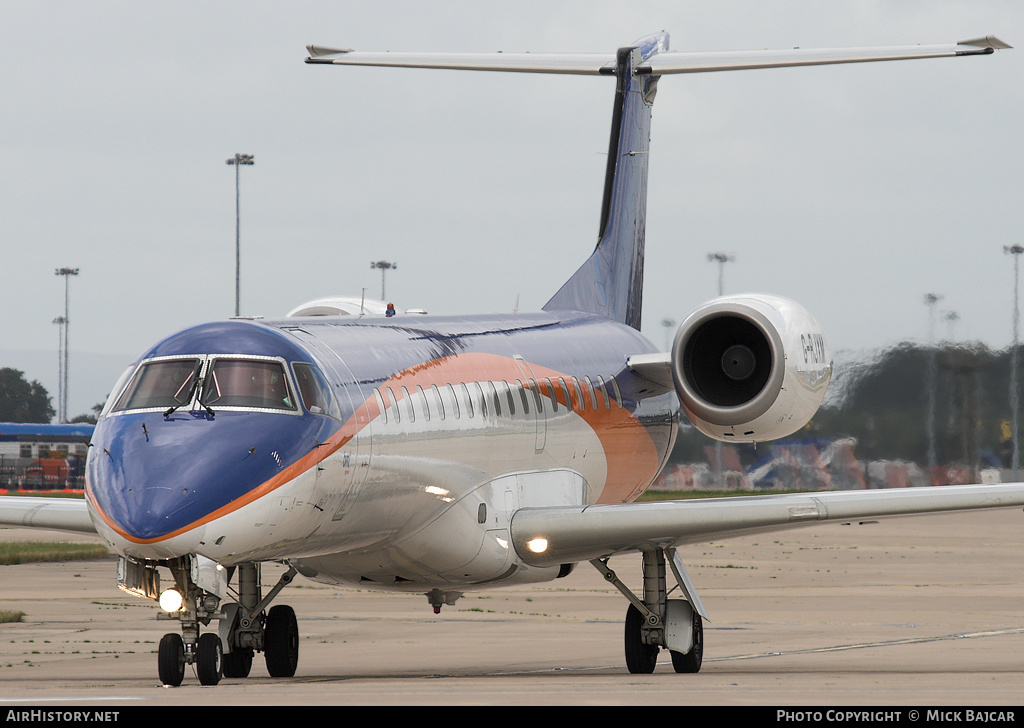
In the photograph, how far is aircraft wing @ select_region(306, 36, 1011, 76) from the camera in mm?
22109

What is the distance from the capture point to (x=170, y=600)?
13.6 meters

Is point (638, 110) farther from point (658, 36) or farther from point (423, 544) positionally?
point (423, 544)

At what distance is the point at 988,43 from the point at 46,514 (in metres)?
12.3

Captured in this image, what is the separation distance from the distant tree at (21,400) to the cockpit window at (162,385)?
101m

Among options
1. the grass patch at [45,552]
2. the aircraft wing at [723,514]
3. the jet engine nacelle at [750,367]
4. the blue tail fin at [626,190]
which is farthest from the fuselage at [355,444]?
the grass patch at [45,552]

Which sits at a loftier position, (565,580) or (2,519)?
(2,519)

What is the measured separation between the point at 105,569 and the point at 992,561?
785 inches

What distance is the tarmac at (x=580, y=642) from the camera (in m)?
13.5

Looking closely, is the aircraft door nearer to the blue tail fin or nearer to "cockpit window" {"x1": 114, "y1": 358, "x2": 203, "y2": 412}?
"cockpit window" {"x1": 114, "y1": 358, "x2": 203, "y2": 412}

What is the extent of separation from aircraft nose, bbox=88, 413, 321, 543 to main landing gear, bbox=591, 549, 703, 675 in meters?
6.21

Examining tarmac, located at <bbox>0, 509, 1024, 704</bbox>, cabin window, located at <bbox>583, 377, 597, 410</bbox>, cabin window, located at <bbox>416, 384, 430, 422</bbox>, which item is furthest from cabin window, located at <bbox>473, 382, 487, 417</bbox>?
cabin window, located at <bbox>583, 377, 597, 410</bbox>

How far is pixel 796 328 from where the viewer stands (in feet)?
66.7


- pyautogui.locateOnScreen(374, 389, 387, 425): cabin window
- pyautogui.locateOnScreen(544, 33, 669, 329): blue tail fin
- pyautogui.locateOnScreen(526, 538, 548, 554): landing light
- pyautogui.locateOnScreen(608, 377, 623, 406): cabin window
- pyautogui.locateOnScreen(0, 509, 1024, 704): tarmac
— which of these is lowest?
→ pyautogui.locateOnScreen(0, 509, 1024, 704): tarmac
